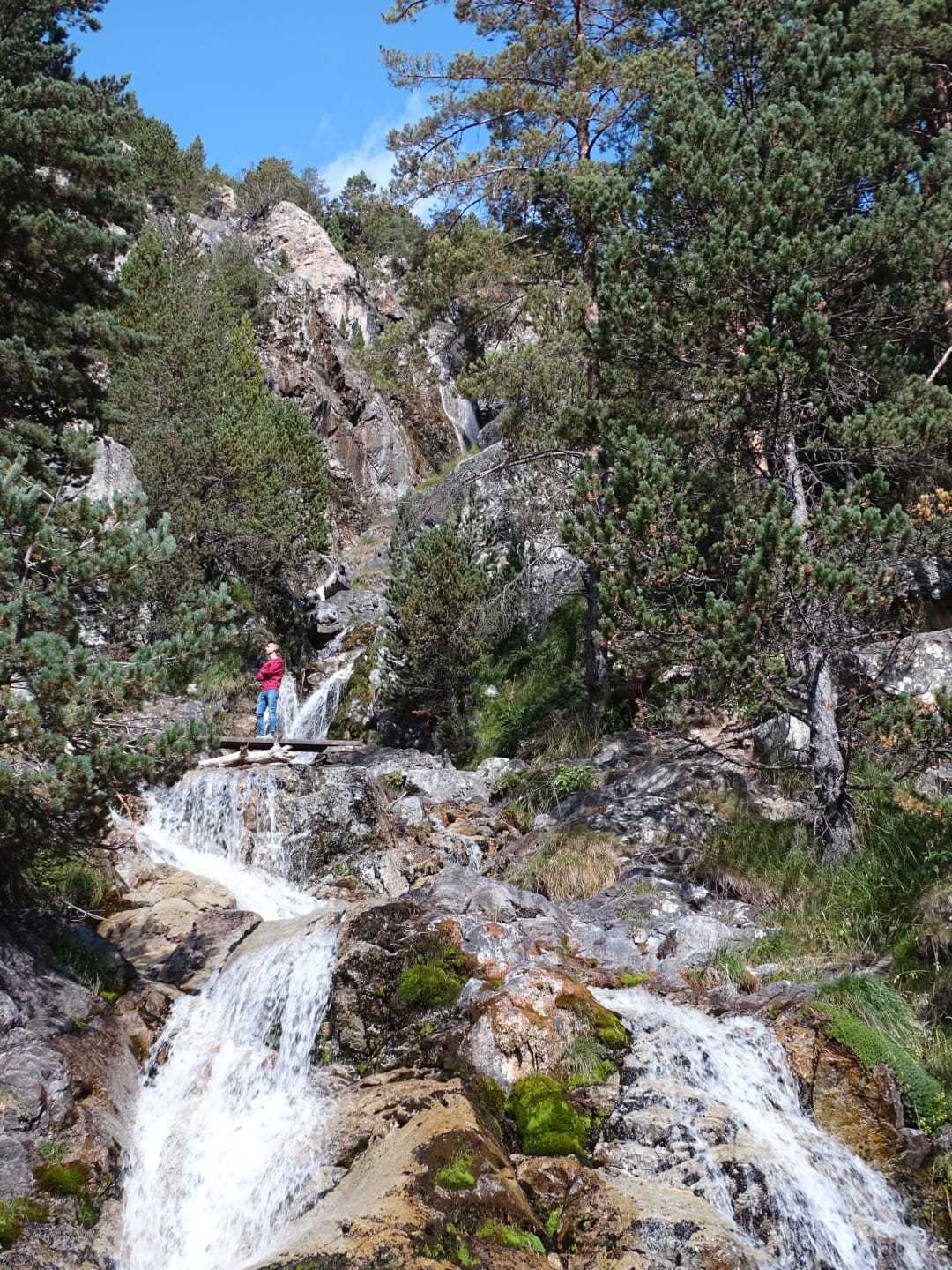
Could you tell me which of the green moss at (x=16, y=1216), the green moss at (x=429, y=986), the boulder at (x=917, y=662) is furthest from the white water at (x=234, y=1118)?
the boulder at (x=917, y=662)

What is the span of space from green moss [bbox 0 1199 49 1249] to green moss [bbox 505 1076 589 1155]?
2953mm

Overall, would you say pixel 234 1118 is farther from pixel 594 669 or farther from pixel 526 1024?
pixel 594 669

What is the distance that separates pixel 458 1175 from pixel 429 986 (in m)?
2.10

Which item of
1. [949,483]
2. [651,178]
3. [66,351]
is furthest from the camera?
[66,351]

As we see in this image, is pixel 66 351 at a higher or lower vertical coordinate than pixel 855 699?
higher

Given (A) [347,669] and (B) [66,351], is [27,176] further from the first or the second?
(A) [347,669]

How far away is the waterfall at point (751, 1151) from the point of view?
5.10 m

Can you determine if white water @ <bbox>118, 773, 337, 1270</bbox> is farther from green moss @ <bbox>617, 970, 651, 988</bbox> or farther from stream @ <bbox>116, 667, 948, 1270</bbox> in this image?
green moss @ <bbox>617, 970, 651, 988</bbox>

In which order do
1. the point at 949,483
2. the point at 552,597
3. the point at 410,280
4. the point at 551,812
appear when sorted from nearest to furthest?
the point at 949,483 → the point at 551,812 → the point at 410,280 → the point at 552,597

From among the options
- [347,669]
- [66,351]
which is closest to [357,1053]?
[66,351]

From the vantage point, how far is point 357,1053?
6965 mm

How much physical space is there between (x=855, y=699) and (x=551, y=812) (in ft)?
15.3

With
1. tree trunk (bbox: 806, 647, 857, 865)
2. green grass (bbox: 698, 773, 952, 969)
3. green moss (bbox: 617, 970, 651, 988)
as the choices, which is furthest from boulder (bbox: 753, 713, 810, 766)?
green moss (bbox: 617, 970, 651, 988)

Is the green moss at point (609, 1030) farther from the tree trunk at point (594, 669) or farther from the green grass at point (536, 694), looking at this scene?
the tree trunk at point (594, 669)
